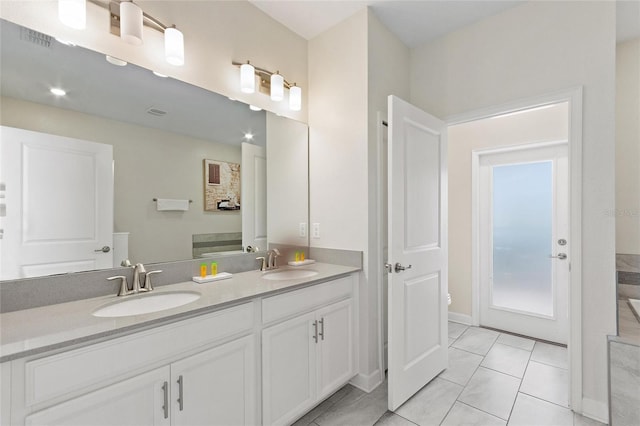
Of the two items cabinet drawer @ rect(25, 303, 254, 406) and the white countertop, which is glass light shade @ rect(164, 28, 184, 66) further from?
cabinet drawer @ rect(25, 303, 254, 406)

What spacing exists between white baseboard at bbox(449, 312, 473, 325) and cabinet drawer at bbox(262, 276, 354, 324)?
6.46ft

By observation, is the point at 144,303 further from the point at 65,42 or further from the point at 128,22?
the point at 128,22

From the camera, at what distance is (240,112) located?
2.14 meters

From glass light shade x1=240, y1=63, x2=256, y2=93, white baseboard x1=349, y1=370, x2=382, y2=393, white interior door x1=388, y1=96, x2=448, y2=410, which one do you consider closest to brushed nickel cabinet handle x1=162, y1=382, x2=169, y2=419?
white interior door x1=388, y1=96, x2=448, y2=410

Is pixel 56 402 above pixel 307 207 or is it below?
below

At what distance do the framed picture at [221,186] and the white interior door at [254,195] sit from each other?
57mm

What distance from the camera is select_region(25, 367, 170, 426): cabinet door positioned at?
96 cm

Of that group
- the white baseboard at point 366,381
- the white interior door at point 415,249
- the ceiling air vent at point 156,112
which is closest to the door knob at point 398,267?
the white interior door at point 415,249

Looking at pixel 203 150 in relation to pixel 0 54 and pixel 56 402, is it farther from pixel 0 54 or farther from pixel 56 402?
pixel 56 402

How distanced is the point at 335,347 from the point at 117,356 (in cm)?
129

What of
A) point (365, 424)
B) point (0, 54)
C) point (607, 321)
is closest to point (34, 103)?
point (0, 54)

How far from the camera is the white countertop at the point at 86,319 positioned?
937 millimetres

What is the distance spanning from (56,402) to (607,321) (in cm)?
272

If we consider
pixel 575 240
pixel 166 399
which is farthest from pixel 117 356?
pixel 575 240
